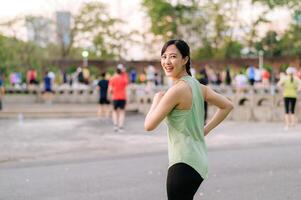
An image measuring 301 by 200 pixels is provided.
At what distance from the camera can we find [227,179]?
8.00 m

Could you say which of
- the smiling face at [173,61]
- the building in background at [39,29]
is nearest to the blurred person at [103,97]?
the smiling face at [173,61]

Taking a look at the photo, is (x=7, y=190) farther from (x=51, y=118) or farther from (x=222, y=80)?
(x=222, y=80)

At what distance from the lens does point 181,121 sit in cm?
343

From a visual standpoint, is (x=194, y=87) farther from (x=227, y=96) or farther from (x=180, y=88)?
(x=227, y=96)

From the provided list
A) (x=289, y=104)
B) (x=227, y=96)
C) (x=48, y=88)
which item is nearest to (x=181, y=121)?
(x=289, y=104)

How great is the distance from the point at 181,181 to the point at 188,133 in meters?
0.30

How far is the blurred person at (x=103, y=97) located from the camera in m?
19.6

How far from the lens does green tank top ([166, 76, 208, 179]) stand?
3.44 metres

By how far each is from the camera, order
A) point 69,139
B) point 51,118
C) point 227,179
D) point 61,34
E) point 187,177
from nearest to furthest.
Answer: point 187,177 < point 227,179 < point 69,139 < point 51,118 < point 61,34

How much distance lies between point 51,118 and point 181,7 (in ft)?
105

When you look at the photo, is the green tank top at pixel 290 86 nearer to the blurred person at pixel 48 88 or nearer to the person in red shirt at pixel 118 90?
the person in red shirt at pixel 118 90

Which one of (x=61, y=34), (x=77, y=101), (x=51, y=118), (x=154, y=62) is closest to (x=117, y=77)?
(x=51, y=118)

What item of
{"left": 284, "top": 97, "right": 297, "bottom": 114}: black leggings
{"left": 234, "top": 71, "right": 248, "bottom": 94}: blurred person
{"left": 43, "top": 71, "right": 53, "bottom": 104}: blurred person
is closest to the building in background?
{"left": 43, "top": 71, "right": 53, "bottom": 104}: blurred person

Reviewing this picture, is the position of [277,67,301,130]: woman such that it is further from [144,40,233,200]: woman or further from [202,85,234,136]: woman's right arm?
[144,40,233,200]: woman
